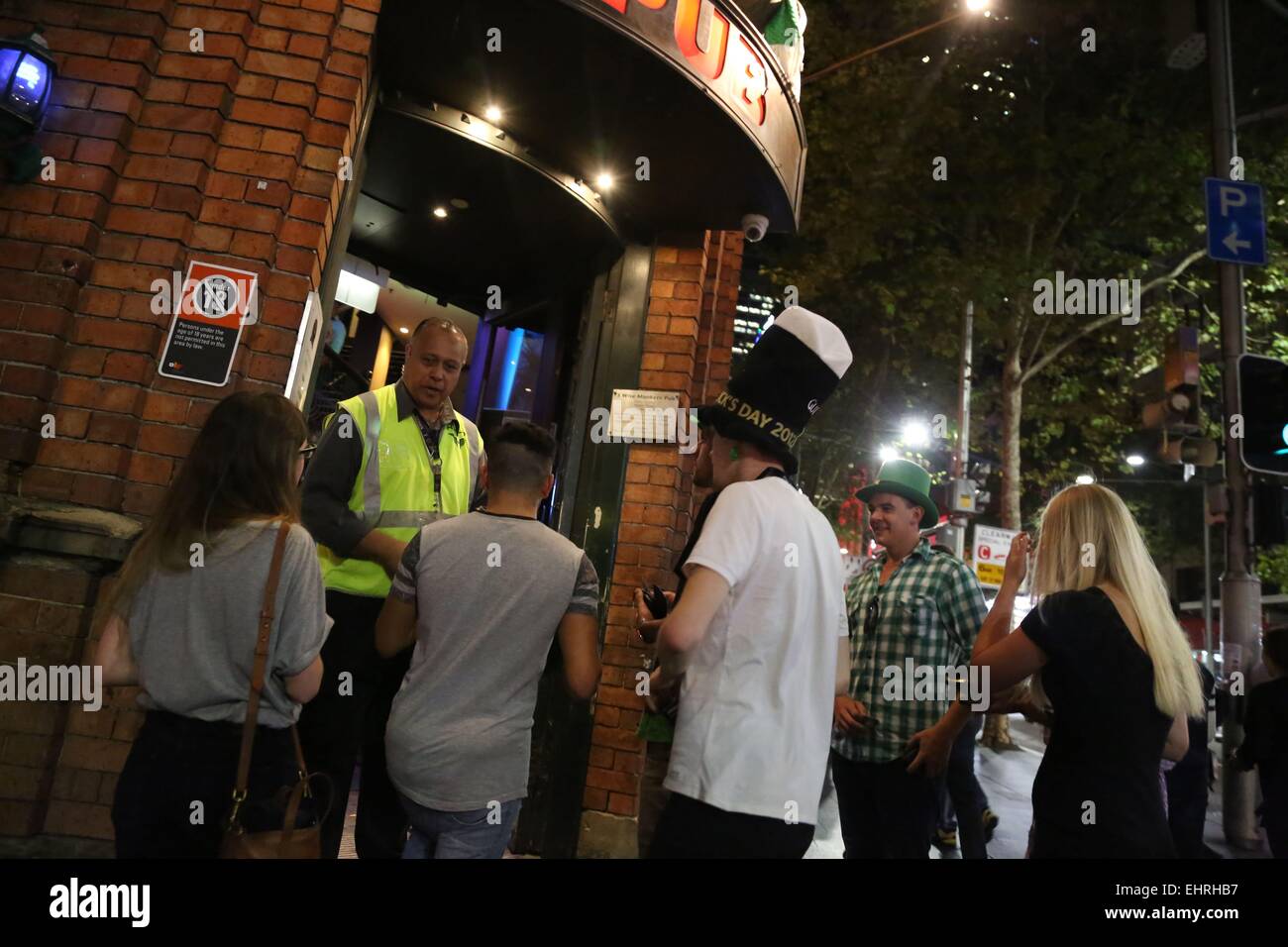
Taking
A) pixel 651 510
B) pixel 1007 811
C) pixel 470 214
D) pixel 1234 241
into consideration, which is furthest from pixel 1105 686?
pixel 1234 241

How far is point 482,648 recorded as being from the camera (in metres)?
2.21

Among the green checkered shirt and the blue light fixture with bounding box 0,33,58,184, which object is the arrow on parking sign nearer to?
the green checkered shirt

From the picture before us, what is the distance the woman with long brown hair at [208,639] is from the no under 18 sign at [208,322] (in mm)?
1305

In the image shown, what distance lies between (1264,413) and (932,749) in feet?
18.8

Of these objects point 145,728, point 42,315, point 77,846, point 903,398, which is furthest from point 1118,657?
point 903,398

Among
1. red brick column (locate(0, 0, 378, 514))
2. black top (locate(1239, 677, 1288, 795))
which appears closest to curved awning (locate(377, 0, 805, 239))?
red brick column (locate(0, 0, 378, 514))

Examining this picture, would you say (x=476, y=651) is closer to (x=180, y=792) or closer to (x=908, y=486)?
(x=180, y=792)

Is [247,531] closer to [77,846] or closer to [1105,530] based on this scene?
[77,846]

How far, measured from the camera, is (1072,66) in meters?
12.3

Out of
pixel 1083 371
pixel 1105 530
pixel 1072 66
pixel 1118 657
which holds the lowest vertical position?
pixel 1118 657

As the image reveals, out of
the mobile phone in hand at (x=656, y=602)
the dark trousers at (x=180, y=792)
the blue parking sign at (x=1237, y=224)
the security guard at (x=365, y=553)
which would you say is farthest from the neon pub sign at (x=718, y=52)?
the blue parking sign at (x=1237, y=224)

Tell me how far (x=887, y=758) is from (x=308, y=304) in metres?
3.14

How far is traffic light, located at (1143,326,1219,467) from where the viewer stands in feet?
26.5

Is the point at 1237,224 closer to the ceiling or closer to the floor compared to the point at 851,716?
closer to the ceiling
